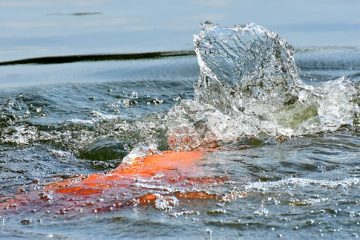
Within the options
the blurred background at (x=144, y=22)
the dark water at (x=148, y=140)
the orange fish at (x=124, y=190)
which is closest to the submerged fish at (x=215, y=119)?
the orange fish at (x=124, y=190)

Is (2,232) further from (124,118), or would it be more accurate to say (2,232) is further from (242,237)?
(124,118)

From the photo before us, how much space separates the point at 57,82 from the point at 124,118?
1.65 meters

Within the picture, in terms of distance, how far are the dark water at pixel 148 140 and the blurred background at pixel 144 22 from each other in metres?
0.04

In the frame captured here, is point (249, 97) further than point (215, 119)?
Yes

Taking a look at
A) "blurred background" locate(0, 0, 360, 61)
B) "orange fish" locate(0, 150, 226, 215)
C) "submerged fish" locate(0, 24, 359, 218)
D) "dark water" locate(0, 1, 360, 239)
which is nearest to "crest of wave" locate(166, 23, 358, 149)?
"submerged fish" locate(0, 24, 359, 218)

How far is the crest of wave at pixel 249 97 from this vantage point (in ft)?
18.6

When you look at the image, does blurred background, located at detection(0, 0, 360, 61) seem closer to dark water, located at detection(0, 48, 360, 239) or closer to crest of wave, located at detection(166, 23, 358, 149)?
dark water, located at detection(0, 48, 360, 239)

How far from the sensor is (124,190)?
4336mm

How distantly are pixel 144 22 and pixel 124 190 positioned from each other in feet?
21.9

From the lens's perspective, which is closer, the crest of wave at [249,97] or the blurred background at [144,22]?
the crest of wave at [249,97]

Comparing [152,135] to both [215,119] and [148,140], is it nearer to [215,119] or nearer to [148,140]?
[148,140]

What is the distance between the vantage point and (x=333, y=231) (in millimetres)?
3748

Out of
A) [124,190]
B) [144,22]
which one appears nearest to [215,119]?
[124,190]

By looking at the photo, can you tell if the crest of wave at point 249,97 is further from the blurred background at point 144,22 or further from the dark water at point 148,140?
the blurred background at point 144,22
